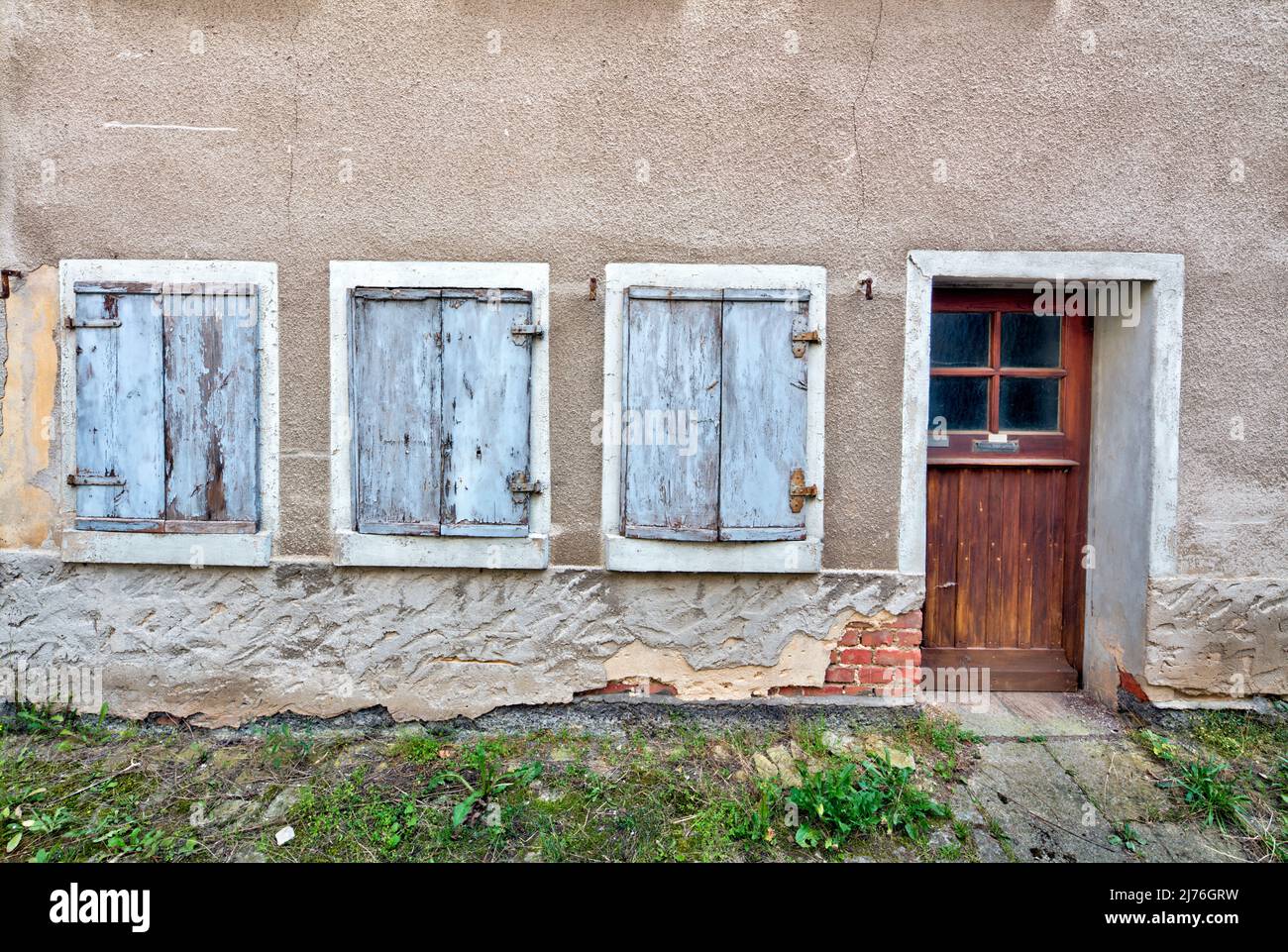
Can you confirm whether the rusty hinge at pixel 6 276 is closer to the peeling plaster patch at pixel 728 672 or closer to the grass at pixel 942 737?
the peeling plaster patch at pixel 728 672

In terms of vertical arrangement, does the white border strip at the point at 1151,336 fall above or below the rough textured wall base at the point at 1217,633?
above

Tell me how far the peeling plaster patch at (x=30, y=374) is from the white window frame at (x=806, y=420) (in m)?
2.74

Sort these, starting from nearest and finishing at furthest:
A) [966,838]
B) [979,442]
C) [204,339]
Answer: [966,838]
[204,339]
[979,442]

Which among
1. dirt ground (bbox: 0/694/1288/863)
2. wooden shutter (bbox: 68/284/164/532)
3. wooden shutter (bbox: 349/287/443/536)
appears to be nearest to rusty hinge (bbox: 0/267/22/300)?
wooden shutter (bbox: 68/284/164/532)

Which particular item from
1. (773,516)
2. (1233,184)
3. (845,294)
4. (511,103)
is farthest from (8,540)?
(1233,184)

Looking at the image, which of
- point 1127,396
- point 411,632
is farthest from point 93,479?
point 1127,396

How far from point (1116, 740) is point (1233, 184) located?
278 cm

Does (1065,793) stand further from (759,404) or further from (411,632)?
(411,632)

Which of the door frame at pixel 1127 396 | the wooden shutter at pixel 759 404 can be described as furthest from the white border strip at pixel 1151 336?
the wooden shutter at pixel 759 404

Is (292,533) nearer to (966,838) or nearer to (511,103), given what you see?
(511,103)

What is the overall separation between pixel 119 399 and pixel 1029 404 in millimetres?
4668

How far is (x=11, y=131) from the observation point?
3.21 m

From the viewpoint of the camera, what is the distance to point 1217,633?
323 cm

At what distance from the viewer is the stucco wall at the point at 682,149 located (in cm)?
315
